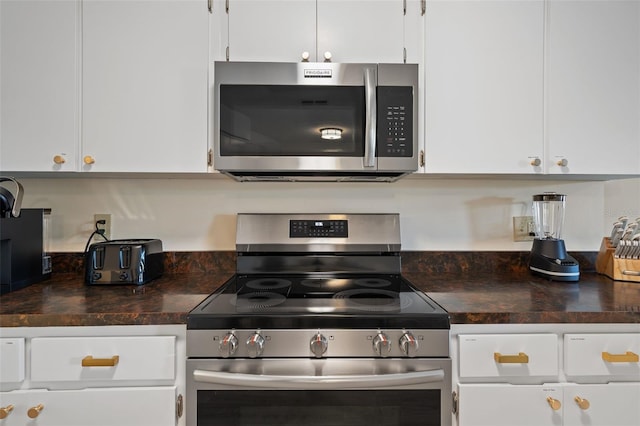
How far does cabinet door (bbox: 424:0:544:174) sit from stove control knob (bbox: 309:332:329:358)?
0.79m

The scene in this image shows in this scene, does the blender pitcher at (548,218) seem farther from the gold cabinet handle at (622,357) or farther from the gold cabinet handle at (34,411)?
the gold cabinet handle at (34,411)

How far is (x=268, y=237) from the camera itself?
4.77ft

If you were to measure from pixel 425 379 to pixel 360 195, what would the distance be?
0.89 m

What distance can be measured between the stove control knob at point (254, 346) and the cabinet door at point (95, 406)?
267mm

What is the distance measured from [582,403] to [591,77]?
122 centimetres

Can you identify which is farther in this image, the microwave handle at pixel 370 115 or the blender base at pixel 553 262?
the blender base at pixel 553 262

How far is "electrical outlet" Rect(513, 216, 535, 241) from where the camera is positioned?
5.17 ft

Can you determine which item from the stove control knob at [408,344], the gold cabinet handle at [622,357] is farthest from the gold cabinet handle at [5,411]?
the gold cabinet handle at [622,357]

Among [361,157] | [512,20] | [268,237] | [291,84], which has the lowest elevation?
[268,237]

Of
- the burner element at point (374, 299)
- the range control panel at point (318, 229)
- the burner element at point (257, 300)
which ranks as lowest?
the burner element at point (257, 300)

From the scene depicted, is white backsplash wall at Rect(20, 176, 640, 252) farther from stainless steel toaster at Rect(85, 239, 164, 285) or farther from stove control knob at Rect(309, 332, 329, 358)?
stove control knob at Rect(309, 332, 329, 358)

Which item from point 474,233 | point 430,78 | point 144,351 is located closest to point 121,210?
point 144,351

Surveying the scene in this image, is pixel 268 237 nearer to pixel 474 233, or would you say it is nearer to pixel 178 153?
pixel 178 153

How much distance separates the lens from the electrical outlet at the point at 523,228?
158 cm
